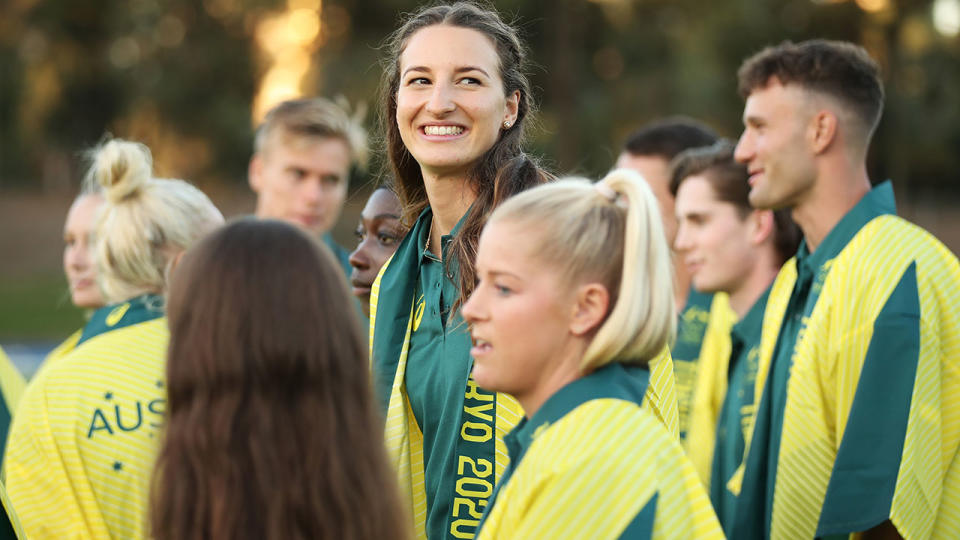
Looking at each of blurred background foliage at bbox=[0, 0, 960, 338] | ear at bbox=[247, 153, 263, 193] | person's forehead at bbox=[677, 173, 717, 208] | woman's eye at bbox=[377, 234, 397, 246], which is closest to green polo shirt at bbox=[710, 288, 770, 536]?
person's forehead at bbox=[677, 173, 717, 208]

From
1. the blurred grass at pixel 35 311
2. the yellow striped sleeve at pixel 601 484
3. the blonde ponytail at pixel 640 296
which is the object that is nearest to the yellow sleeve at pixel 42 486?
the yellow striped sleeve at pixel 601 484

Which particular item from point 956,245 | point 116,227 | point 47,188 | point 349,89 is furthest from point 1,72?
point 116,227

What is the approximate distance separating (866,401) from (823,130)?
1263 mm

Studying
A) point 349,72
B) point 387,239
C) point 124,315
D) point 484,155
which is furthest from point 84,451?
point 349,72

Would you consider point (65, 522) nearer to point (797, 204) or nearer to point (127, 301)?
point (127, 301)

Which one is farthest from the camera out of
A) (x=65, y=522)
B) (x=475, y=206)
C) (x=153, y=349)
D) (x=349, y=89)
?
(x=349, y=89)

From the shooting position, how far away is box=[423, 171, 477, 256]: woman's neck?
10.3ft

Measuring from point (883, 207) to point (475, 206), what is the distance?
1.85 metres

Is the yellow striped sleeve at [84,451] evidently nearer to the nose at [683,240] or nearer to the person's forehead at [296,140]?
the person's forehead at [296,140]

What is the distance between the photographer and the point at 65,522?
323 centimetres

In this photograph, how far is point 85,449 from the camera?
10.7 feet

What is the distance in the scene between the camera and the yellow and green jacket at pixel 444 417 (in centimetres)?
289

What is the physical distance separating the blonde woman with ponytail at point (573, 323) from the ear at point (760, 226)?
3.15 meters

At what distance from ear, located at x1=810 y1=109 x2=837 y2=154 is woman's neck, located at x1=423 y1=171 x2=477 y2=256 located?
1765 mm
